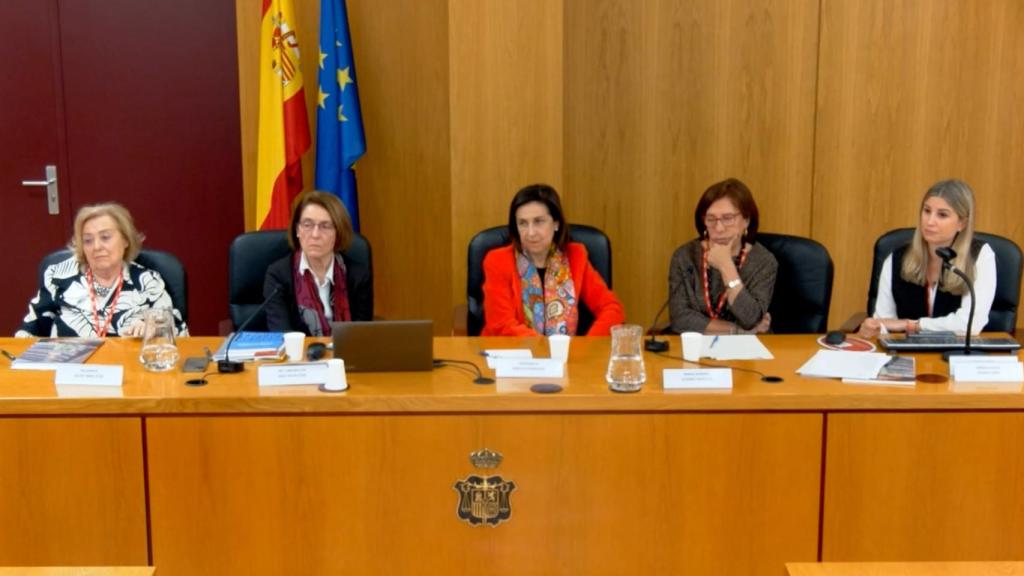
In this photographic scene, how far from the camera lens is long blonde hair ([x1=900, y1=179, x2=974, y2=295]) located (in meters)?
3.69

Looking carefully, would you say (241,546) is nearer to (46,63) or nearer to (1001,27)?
(46,63)

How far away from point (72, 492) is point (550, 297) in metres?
1.74

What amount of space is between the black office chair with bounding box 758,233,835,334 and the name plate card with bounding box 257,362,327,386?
69.8 inches

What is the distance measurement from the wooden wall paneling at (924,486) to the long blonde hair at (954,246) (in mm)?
995

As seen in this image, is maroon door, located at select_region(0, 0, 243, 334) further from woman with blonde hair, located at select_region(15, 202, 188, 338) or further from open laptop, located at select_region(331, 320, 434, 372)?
open laptop, located at select_region(331, 320, 434, 372)

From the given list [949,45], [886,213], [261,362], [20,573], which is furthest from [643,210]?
[20,573]

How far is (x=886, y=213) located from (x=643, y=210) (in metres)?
1.08

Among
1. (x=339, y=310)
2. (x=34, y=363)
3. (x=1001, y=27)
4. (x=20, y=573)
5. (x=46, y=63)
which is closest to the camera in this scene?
(x=20, y=573)

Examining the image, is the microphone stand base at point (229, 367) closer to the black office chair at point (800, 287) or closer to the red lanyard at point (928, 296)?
the black office chair at point (800, 287)

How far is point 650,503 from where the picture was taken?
283 cm

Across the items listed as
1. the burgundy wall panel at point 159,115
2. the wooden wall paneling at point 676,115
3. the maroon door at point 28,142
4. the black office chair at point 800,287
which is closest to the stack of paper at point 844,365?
the black office chair at point 800,287

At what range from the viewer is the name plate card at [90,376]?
2.90 m

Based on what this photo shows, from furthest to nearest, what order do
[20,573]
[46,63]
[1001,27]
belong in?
[46,63], [1001,27], [20,573]

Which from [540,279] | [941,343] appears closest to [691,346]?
[941,343]
